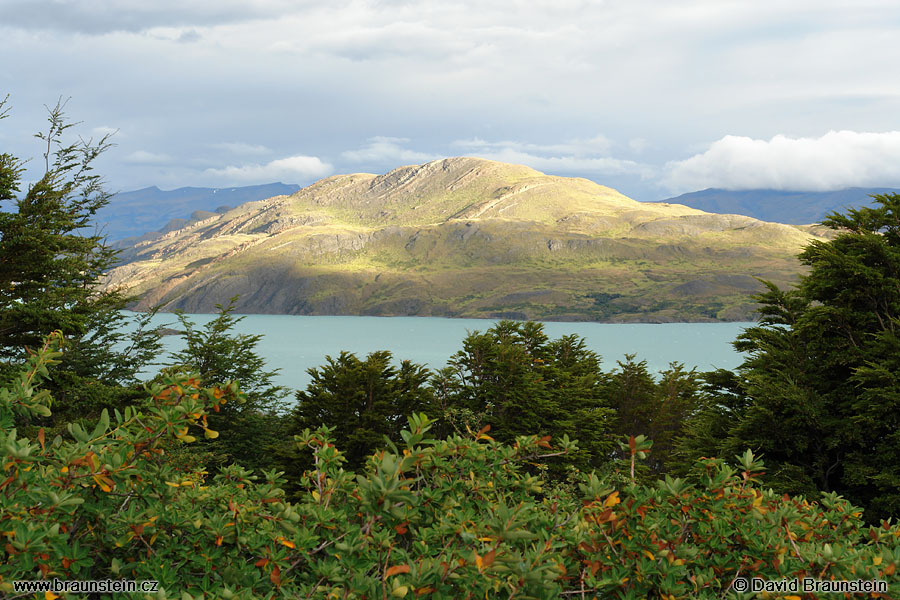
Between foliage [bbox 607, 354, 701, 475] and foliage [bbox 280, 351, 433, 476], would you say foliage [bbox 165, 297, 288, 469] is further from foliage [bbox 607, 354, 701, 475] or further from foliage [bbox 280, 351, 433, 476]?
foliage [bbox 607, 354, 701, 475]

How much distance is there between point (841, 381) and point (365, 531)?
71.9 ft

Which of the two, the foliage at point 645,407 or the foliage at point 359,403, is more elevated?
the foliage at point 359,403

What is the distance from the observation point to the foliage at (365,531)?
133 inches

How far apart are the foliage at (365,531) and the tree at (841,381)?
16.1 meters

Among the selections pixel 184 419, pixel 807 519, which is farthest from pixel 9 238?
pixel 807 519

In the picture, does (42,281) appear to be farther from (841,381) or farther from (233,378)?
(841,381)

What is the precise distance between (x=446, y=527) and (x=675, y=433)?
46696 mm

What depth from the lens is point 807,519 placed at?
526 cm

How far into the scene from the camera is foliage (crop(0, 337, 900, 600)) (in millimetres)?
3385

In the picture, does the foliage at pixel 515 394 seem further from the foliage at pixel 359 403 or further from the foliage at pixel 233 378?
the foliage at pixel 233 378

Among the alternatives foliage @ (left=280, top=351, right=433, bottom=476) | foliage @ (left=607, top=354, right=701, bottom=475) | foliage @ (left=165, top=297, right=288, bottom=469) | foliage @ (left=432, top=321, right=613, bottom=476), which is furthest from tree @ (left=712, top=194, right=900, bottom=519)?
foliage @ (left=165, top=297, right=288, bottom=469)

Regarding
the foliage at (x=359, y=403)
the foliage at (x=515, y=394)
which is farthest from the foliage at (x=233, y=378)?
the foliage at (x=515, y=394)

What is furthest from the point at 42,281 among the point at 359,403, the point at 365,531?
the point at 365,531

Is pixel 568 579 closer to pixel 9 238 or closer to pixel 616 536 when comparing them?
pixel 616 536
